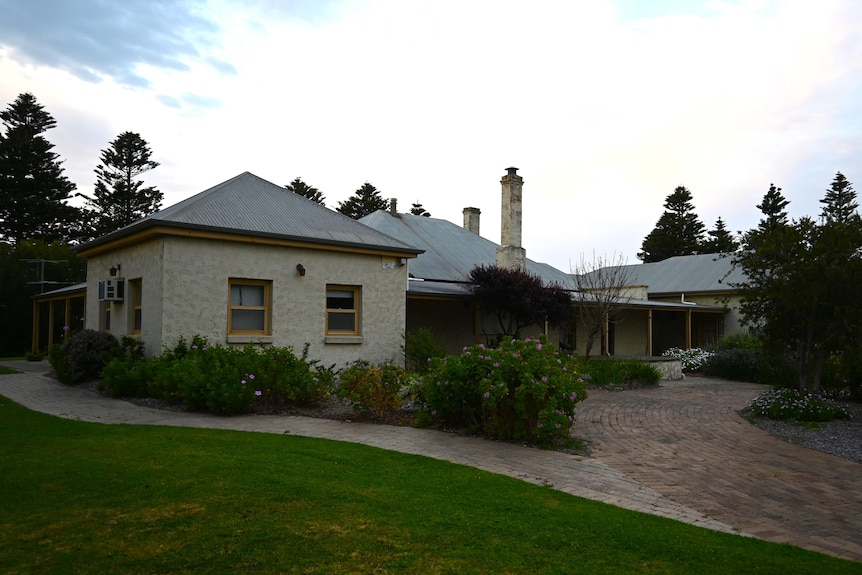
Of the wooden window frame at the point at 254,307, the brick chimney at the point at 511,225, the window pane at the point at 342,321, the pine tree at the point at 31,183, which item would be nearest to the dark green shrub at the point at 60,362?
the wooden window frame at the point at 254,307

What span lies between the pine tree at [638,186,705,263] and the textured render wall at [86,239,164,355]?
53759 millimetres

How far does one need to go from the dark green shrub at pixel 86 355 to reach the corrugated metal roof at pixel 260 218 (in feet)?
7.73

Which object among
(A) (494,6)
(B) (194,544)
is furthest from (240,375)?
(A) (494,6)

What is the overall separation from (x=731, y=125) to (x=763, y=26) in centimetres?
438

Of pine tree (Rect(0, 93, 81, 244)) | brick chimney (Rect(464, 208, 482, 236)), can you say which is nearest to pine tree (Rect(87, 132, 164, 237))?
pine tree (Rect(0, 93, 81, 244))

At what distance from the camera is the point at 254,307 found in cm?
1434

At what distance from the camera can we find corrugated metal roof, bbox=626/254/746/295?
3347 centimetres

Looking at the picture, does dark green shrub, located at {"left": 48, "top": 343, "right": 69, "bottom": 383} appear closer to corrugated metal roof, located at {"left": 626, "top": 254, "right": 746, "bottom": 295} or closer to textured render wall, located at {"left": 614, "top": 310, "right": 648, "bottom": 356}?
textured render wall, located at {"left": 614, "top": 310, "right": 648, "bottom": 356}

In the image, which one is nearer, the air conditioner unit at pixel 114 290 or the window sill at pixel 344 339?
the air conditioner unit at pixel 114 290

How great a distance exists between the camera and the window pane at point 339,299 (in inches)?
612

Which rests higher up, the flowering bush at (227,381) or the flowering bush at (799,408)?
the flowering bush at (227,381)

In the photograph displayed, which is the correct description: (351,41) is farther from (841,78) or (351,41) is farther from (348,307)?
(841,78)

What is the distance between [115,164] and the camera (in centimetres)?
4725

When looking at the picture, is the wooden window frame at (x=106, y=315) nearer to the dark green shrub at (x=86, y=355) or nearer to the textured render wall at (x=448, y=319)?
the dark green shrub at (x=86, y=355)
